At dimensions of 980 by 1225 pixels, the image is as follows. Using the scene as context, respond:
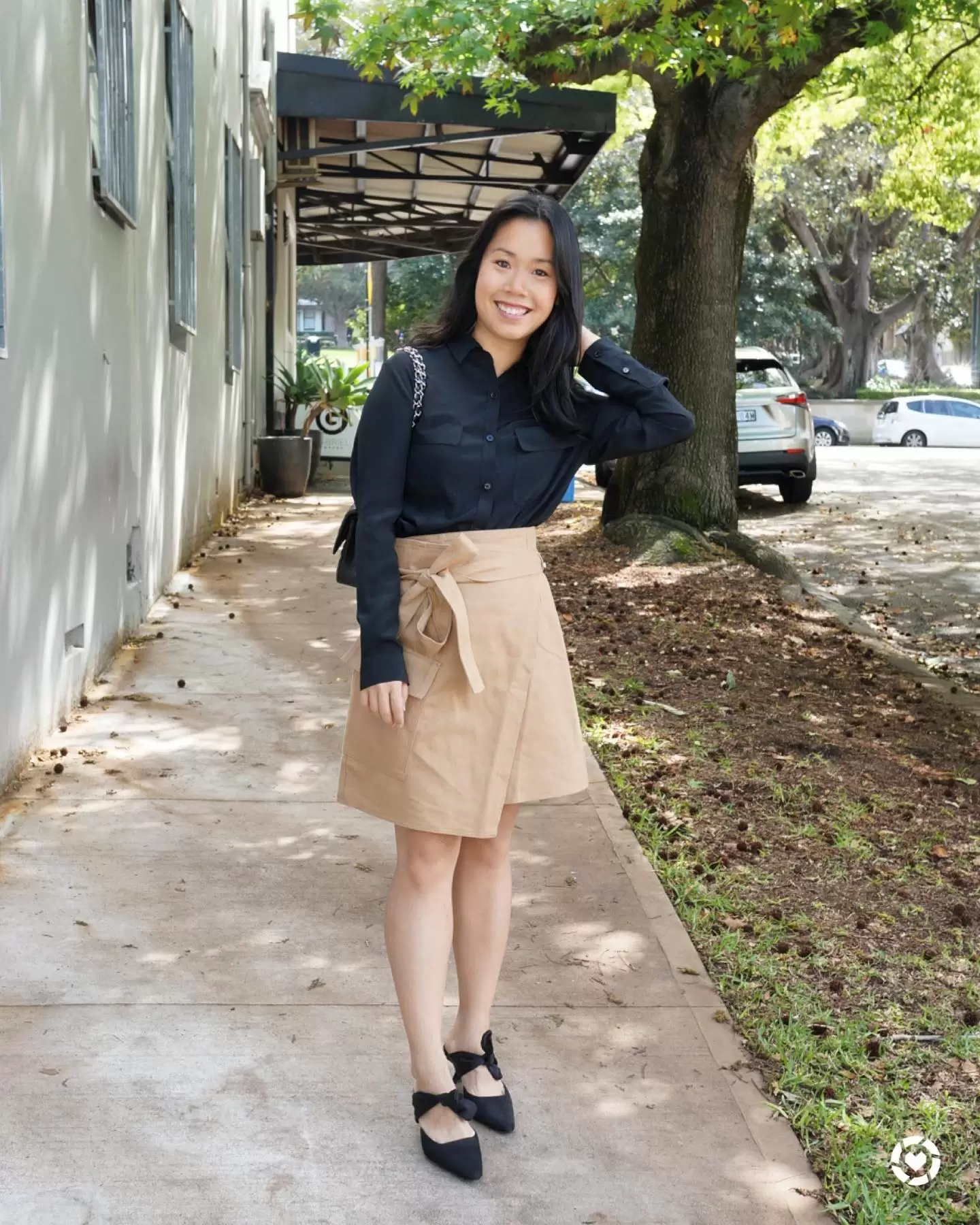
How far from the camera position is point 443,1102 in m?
3.02

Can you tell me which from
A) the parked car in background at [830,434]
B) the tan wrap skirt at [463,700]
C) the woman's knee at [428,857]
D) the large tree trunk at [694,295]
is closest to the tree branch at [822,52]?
the large tree trunk at [694,295]

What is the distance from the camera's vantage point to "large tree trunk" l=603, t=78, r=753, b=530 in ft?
38.5

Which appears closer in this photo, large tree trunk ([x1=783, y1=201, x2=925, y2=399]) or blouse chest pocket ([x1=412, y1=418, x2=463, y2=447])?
blouse chest pocket ([x1=412, y1=418, x2=463, y2=447])

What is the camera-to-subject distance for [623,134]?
21406 mm

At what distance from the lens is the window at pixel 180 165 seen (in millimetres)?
8938

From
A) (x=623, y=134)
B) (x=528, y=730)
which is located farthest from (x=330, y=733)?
(x=623, y=134)

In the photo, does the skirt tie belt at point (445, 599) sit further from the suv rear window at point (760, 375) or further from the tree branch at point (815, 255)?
the tree branch at point (815, 255)

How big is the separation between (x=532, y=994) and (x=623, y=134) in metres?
19.3

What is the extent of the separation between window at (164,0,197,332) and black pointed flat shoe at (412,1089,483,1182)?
6897 millimetres

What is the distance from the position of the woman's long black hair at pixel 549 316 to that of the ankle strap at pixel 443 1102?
1.40 m

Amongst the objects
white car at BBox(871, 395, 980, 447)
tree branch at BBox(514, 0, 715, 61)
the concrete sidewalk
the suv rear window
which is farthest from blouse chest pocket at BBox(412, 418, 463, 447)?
white car at BBox(871, 395, 980, 447)

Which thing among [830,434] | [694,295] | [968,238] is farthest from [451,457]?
[968,238]

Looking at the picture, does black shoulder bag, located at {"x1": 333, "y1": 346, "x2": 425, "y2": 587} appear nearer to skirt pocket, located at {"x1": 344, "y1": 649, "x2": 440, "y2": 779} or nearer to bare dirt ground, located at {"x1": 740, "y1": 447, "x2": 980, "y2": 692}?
skirt pocket, located at {"x1": 344, "y1": 649, "x2": 440, "y2": 779}

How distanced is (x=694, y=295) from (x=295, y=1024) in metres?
9.16
